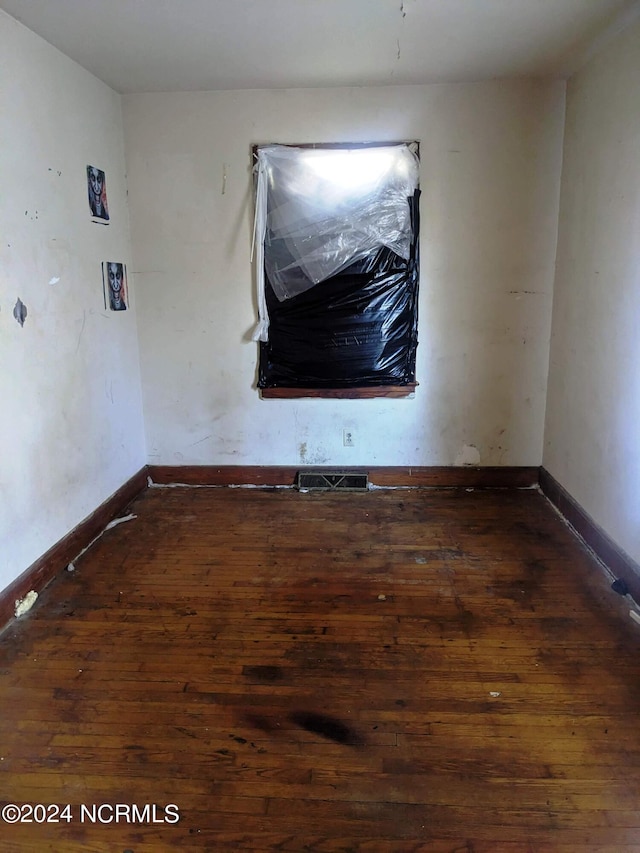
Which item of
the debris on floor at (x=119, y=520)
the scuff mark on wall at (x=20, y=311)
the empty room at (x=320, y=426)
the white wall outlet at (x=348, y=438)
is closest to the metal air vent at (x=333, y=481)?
the empty room at (x=320, y=426)

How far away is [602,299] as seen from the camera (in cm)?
286

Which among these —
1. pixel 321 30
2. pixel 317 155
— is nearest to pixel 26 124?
pixel 321 30

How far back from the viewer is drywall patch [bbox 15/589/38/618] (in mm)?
2471

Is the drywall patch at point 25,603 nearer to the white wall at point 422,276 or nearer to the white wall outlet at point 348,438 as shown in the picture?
the white wall at point 422,276

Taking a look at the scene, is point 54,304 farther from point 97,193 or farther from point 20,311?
point 97,193

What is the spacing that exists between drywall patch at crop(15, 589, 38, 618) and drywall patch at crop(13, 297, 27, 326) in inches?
47.0

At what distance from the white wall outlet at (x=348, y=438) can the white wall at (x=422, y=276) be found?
0.04m

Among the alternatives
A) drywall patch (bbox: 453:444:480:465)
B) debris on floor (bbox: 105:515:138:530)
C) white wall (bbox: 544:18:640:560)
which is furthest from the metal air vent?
white wall (bbox: 544:18:640:560)

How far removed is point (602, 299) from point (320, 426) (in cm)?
182

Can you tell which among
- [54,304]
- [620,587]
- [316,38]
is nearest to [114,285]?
[54,304]

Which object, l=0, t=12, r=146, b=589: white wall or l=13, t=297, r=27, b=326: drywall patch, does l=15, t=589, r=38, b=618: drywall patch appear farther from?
l=13, t=297, r=27, b=326: drywall patch

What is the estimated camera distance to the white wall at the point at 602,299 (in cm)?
254

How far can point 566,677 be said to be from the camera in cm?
205

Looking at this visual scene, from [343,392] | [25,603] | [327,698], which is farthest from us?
[343,392]
